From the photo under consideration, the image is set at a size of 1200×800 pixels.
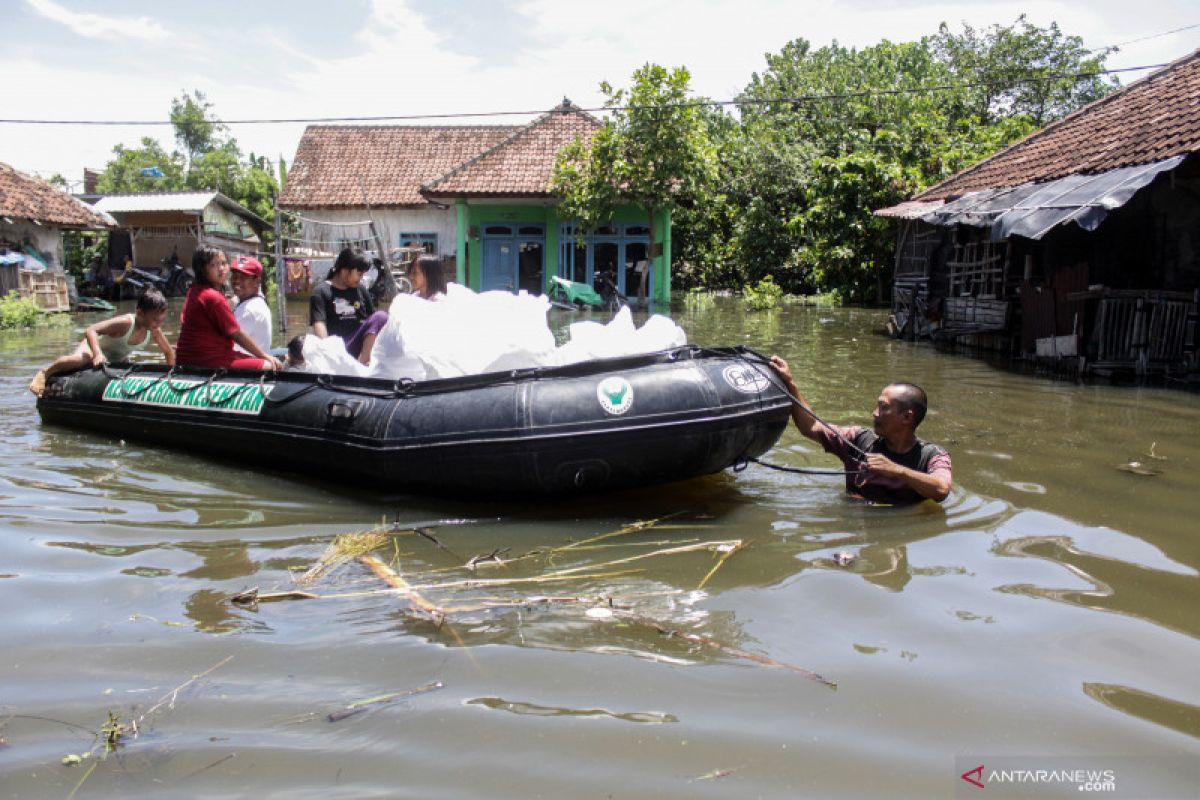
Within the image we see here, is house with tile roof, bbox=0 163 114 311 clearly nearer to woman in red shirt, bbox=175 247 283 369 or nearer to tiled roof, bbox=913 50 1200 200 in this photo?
woman in red shirt, bbox=175 247 283 369

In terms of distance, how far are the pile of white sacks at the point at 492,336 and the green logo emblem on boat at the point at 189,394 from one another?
96cm

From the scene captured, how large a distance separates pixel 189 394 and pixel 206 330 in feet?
1.67

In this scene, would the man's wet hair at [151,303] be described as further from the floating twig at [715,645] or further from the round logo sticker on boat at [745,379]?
the floating twig at [715,645]

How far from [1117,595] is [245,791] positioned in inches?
133

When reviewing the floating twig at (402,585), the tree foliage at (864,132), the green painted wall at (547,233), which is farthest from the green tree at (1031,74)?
the floating twig at (402,585)

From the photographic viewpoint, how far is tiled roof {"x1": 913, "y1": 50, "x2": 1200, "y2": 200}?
33.1ft

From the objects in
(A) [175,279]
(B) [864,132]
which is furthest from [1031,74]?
(A) [175,279]

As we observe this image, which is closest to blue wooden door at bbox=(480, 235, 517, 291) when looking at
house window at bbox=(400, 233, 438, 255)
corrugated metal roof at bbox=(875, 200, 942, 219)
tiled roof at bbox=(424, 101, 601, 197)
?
tiled roof at bbox=(424, 101, 601, 197)

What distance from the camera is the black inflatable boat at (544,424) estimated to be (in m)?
4.73

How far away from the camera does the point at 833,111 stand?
26.9 metres

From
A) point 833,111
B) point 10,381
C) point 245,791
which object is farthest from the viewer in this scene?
point 833,111

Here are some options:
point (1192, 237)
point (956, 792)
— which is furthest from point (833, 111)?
point (956, 792)

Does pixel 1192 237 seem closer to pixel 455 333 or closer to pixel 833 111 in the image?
pixel 455 333

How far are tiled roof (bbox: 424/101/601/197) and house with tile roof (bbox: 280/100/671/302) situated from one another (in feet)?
0.08
